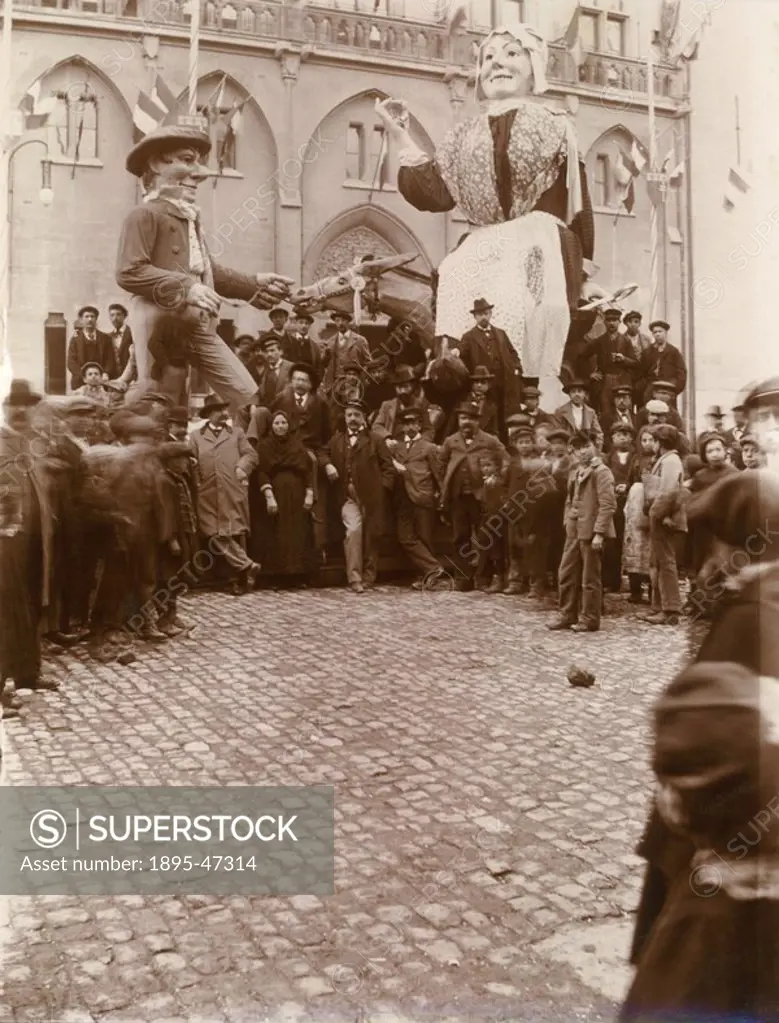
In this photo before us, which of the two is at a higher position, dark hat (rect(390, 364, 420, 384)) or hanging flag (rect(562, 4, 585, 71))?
hanging flag (rect(562, 4, 585, 71))

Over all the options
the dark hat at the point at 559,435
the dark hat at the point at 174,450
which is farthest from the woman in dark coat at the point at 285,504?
the dark hat at the point at 559,435

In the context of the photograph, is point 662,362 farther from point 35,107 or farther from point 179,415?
point 35,107

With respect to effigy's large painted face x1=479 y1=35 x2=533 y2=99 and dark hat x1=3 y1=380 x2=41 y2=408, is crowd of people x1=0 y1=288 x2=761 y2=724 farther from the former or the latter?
effigy's large painted face x1=479 y1=35 x2=533 y2=99

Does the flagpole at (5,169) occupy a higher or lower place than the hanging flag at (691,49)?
lower

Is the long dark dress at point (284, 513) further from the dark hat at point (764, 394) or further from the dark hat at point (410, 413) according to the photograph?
the dark hat at point (764, 394)

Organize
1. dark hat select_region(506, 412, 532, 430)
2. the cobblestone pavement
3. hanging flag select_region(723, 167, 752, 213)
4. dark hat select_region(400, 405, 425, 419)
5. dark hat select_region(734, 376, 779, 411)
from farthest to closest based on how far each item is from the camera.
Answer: dark hat select_region(400, 405, 425, 419)
dark hat select_region(506, 412, 532, 430)
hanging flag select_region(723, 167, 752, 213)
dark hat select_region(734, 376, 779, 411)
the cobblestone pavement

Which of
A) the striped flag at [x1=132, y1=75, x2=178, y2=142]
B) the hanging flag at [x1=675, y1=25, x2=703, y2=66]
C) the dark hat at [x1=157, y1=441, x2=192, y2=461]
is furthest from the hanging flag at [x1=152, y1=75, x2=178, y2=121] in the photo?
the hanging flag at [x1=675, y1=25, x2=703, y2=66]
